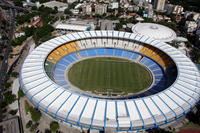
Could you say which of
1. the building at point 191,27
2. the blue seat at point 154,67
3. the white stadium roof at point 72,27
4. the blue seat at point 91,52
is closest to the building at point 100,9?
the white stadium roof at point 72,27

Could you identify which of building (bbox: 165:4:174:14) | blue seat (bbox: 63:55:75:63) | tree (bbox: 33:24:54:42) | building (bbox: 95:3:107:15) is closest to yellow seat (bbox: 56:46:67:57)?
blue seat (bbox: 63:55:75:63)

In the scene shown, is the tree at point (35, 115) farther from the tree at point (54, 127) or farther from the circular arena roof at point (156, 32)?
the circular arena roof at point (156, 32)

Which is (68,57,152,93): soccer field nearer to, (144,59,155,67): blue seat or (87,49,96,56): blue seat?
(144,59,155,67): blue seat

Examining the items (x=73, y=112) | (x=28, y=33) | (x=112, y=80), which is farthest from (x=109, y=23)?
(x=73, y=112)

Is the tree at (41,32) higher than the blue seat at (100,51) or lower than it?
higher

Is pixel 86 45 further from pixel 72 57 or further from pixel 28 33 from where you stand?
pixel 28 33

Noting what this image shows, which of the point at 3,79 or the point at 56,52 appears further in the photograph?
the point at 56,52

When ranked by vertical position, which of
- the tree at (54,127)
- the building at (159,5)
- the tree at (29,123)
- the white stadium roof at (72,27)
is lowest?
the tree at (29,123)
